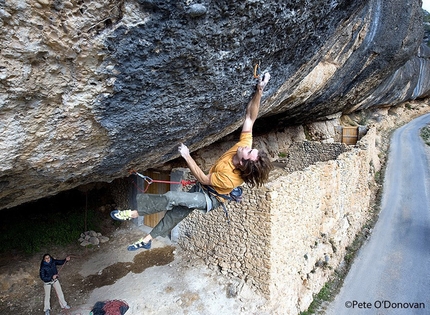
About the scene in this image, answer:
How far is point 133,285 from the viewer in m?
5.64

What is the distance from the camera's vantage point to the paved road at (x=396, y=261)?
617 cm

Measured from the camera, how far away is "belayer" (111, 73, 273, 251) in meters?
2.73

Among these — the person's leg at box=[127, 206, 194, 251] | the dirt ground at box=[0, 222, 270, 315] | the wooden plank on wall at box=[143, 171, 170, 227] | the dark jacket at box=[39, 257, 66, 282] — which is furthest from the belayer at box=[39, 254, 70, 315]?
the wooden plank on wall at box=[143, 171, 170, 227]

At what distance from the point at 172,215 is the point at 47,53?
2.01 meters

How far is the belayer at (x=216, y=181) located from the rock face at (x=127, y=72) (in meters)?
0.50

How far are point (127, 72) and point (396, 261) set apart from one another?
8.33m

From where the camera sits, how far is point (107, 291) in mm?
5504

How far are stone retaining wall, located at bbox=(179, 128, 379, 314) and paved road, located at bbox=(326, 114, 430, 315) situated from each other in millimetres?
660

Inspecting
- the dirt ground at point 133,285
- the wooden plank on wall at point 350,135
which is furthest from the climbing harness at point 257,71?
the wooden plank on wall at point 350,135

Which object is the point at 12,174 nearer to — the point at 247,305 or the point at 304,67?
the point at 304,67

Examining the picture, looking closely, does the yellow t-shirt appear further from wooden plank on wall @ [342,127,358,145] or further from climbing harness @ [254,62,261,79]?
wooden plank on wall @ [342,127,358,145]

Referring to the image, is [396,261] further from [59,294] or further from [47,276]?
[47,276]

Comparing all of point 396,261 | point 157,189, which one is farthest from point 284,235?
point 157,189

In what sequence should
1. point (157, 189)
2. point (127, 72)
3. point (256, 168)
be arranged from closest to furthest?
point (127, 72) → point (256, 168) → point (157, 189)
